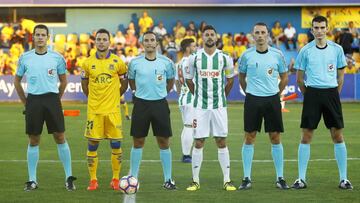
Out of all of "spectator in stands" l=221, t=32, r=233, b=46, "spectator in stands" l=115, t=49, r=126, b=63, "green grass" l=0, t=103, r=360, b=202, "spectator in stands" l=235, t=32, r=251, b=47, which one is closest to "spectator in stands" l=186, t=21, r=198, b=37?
"spectator in stands" l=221, t=32, r=233, b=46

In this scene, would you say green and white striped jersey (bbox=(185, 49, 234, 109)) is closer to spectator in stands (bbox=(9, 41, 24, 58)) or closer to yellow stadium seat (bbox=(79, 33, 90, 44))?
spectator in stands (bbox=(9, 41, 24, 58))

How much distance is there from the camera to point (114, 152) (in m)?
12.2

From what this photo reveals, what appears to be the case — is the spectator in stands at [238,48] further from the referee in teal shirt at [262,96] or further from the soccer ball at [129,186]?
the soccer ball at [129,186]

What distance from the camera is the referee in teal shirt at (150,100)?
12.0 metres

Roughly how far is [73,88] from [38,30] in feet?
67.9

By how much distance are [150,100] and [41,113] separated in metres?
1.49

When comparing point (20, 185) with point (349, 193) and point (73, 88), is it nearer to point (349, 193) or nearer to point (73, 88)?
point (349, 193)

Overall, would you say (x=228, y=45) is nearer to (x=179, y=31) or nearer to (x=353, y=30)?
(x=179, y=31)

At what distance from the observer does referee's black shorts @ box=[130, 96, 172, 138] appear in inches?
474

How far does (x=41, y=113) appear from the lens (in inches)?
473

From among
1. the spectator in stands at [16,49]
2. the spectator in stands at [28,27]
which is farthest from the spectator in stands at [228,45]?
the spectator in stands at [16,49]

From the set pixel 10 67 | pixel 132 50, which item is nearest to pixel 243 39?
pixel 132 50

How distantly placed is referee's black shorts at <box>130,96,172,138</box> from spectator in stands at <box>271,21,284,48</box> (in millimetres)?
24800

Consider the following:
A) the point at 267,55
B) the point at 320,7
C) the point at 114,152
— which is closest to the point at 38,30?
the point at 114,152
